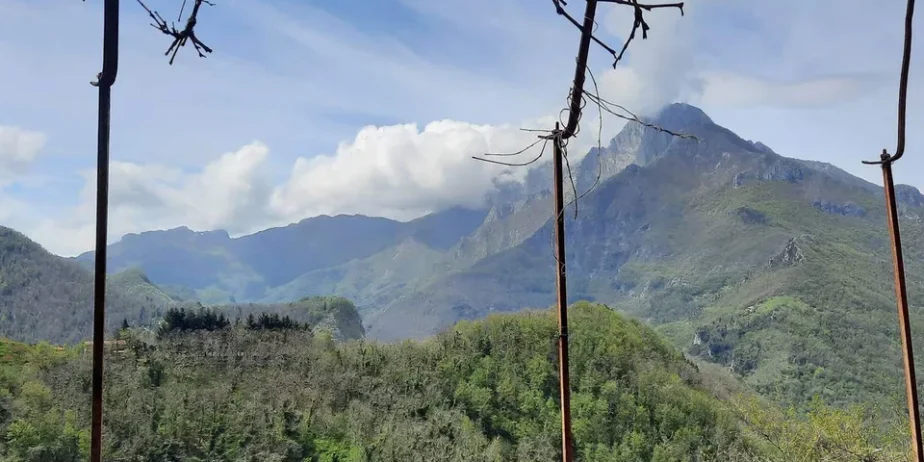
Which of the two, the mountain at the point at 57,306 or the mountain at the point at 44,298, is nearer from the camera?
the mountain at the point at 44,298

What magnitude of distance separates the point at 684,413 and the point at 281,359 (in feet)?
94.5

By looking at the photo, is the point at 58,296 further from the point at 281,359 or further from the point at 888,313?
the point at 888,313

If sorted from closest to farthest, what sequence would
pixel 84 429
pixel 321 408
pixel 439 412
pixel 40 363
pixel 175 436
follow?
pixel 84 429 → pixel 175 436 → pixel 40 363 → pixel 321 408 → pixel 439 412

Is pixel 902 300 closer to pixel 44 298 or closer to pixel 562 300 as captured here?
pixel 562 300

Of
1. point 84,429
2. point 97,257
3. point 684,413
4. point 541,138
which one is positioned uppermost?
point 541,138

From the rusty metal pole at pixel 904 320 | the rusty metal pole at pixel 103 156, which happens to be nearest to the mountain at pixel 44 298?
the rusty metal pole at pixel 103 156

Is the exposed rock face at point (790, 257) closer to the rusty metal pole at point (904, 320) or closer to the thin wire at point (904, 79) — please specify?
the rusty metal pole at point (904, 320)

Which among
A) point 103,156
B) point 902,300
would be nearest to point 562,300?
point 103,156

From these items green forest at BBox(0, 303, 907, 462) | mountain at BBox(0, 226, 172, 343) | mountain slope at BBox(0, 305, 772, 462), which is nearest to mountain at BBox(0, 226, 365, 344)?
mountain at BBox(0, 226, 172, 343)

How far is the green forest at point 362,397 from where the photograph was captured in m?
34.9

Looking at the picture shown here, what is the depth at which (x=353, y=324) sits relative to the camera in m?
130

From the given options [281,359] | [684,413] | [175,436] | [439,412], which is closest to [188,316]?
[281,359]

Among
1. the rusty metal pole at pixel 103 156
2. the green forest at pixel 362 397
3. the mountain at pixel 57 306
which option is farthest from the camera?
the mountain at pixel 57 306

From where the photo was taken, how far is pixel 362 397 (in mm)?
44594
